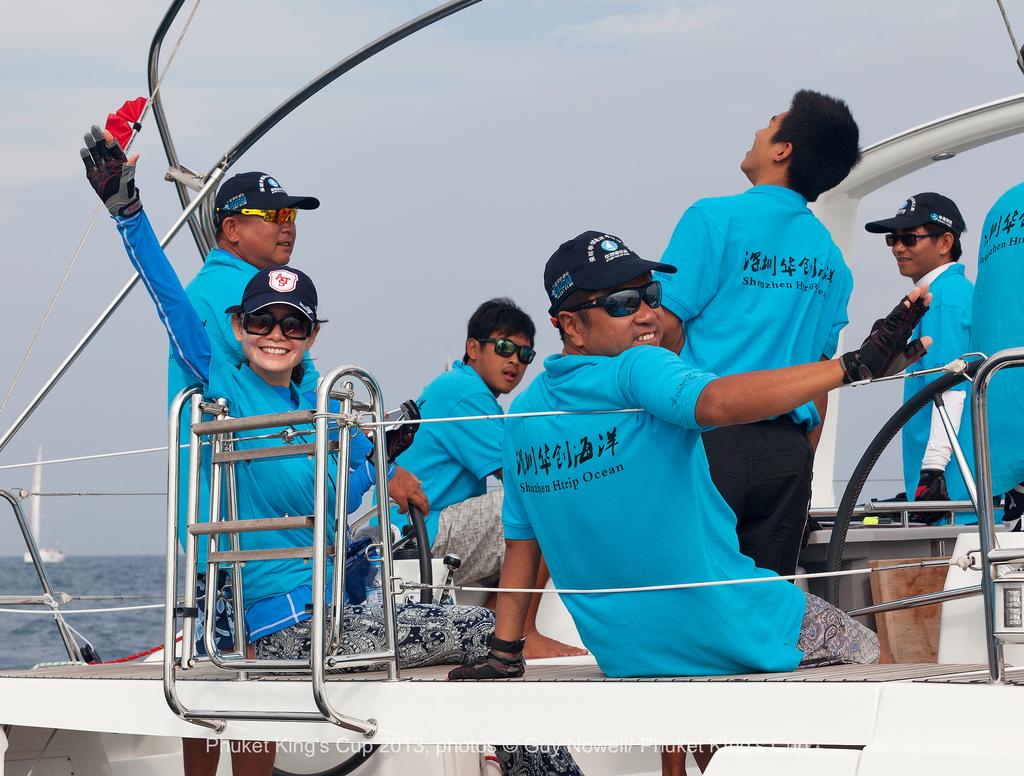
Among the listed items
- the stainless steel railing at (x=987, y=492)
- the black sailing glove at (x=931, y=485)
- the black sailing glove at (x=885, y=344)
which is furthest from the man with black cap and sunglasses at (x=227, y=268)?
the black sailing glove at (x=931, y=485)

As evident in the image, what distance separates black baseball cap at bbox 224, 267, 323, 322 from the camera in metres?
3.23

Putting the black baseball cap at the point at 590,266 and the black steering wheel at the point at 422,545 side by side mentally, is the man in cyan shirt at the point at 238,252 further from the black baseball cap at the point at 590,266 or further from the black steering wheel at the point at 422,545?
Answer: the black baseball cap at the point at 590,266

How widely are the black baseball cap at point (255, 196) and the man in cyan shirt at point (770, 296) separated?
1147 mm

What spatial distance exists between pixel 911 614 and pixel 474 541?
1.61 m

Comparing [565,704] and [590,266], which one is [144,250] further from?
[565,704]

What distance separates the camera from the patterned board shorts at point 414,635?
125 inches

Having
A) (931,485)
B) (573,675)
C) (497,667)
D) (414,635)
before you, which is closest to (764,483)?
(573,675)

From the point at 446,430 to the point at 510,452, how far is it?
196 cm

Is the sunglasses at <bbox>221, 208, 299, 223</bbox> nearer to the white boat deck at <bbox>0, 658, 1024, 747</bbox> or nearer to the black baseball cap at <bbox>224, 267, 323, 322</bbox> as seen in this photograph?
the black baseball cap at <bbox>224, 267, 323, 322</bbox>

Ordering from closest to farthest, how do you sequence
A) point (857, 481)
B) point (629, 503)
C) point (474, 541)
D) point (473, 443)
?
1. point (629, 503)
2. point (857, 481)
3. point (474, 541)
4. point (473, 443)

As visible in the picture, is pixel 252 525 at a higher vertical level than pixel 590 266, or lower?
lower

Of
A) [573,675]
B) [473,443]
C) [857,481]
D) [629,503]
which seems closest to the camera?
[629,503]

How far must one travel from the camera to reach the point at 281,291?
323 centimetres

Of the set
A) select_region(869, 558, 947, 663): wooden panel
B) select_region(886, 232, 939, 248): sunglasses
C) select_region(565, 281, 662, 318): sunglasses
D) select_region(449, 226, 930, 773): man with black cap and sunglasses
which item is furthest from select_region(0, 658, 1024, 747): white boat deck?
select_region(886, 232, 939, 248): sunglasses
